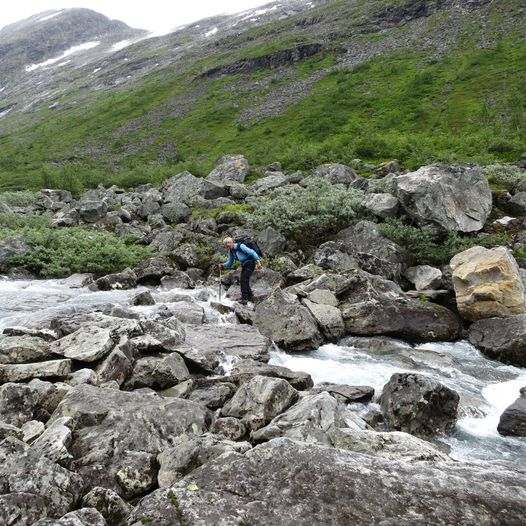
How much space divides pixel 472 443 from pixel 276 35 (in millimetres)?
135173

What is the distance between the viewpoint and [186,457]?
6.75m

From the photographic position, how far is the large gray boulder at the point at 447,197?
851 inches

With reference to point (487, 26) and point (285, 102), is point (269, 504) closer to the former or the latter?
point (285, 102)

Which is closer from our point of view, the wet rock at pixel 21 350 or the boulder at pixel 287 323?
the wet rock at pixel 21 350

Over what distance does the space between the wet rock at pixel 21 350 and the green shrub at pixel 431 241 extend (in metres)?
15.6

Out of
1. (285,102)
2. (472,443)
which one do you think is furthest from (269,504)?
(285,102)

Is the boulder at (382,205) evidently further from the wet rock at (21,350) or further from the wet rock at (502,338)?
the wet rock at (21,350)

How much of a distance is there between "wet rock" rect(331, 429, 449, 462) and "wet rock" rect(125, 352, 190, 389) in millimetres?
→ 4727

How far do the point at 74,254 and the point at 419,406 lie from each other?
61.4ft

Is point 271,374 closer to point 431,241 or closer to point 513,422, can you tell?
point 513,422

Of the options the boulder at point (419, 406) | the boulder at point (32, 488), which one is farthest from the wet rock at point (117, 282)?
the boulder at point (32, 488)

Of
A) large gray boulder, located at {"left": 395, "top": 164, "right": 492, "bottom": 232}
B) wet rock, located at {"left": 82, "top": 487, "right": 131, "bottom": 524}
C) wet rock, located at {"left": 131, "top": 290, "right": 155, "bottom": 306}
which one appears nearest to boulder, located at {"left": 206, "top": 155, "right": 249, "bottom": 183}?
large gray boulder, located at {"left": 395, "top": 164, "right": 492, "bottom": 232}

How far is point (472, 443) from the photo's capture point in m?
9.31

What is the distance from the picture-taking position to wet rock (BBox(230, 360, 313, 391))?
1111cm
